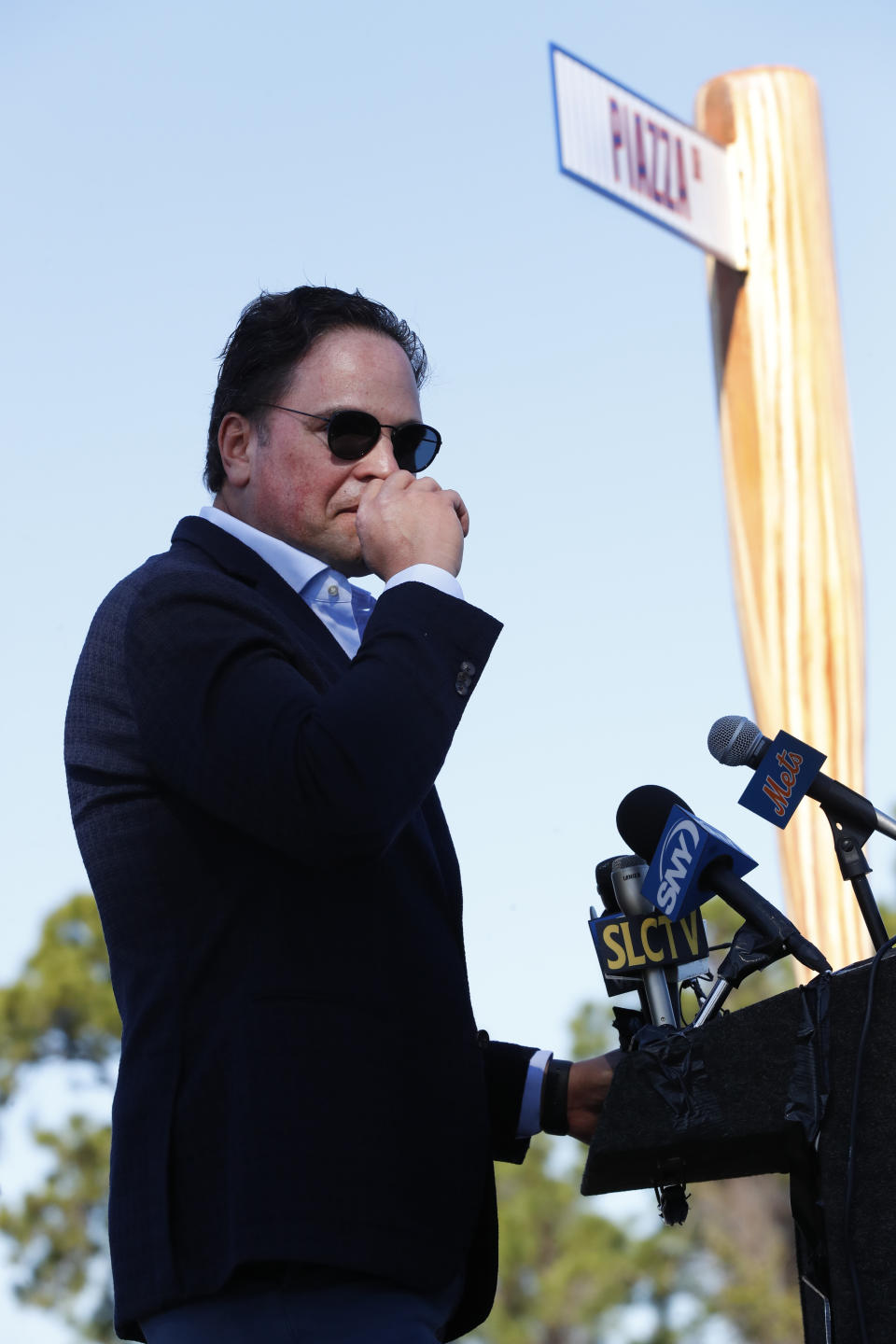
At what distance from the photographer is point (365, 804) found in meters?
1.50

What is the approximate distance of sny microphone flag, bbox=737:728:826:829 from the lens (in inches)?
70.4

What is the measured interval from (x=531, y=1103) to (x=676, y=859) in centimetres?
39

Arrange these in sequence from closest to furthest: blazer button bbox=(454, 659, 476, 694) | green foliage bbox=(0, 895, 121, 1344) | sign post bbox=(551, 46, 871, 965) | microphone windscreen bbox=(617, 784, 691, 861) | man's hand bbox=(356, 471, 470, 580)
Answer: blazer button bbox=(454, 659, 476, 694) < man's hand bbox=(356, 471, 470, 580) < microphone windscreen bbox=(617, 784, 691, 861) < sign post bbox=(551, 46, 871, 965) < green foliage bbox=(0, 895, 121, 1344)

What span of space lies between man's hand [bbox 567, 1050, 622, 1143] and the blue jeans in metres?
0.51

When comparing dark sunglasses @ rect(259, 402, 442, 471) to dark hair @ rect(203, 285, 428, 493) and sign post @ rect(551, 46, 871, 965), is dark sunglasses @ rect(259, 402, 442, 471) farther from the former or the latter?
sign post @ rect(551, 46, 871, 965)

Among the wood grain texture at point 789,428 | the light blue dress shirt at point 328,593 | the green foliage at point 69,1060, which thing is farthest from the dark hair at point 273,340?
the green foliage at point 69,1060

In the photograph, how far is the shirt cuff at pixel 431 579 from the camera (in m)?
1.67

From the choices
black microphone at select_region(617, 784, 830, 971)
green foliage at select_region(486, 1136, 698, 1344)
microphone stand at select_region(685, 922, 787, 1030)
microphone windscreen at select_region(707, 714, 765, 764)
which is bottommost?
green foliage at select_region(486, 1136, 698, 1344)

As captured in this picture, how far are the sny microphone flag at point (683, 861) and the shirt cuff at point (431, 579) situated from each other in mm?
378

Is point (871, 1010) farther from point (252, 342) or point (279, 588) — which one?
point (252, 342)

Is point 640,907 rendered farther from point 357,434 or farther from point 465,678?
point 357,434

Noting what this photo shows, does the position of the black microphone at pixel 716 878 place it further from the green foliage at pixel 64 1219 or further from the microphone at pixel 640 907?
the green foliage at pixel 64 1219

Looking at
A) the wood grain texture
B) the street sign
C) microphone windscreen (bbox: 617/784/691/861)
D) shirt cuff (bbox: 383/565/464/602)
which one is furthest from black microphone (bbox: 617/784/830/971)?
the street sign

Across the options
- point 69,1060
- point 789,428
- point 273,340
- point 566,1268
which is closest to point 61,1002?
point 69,1060
